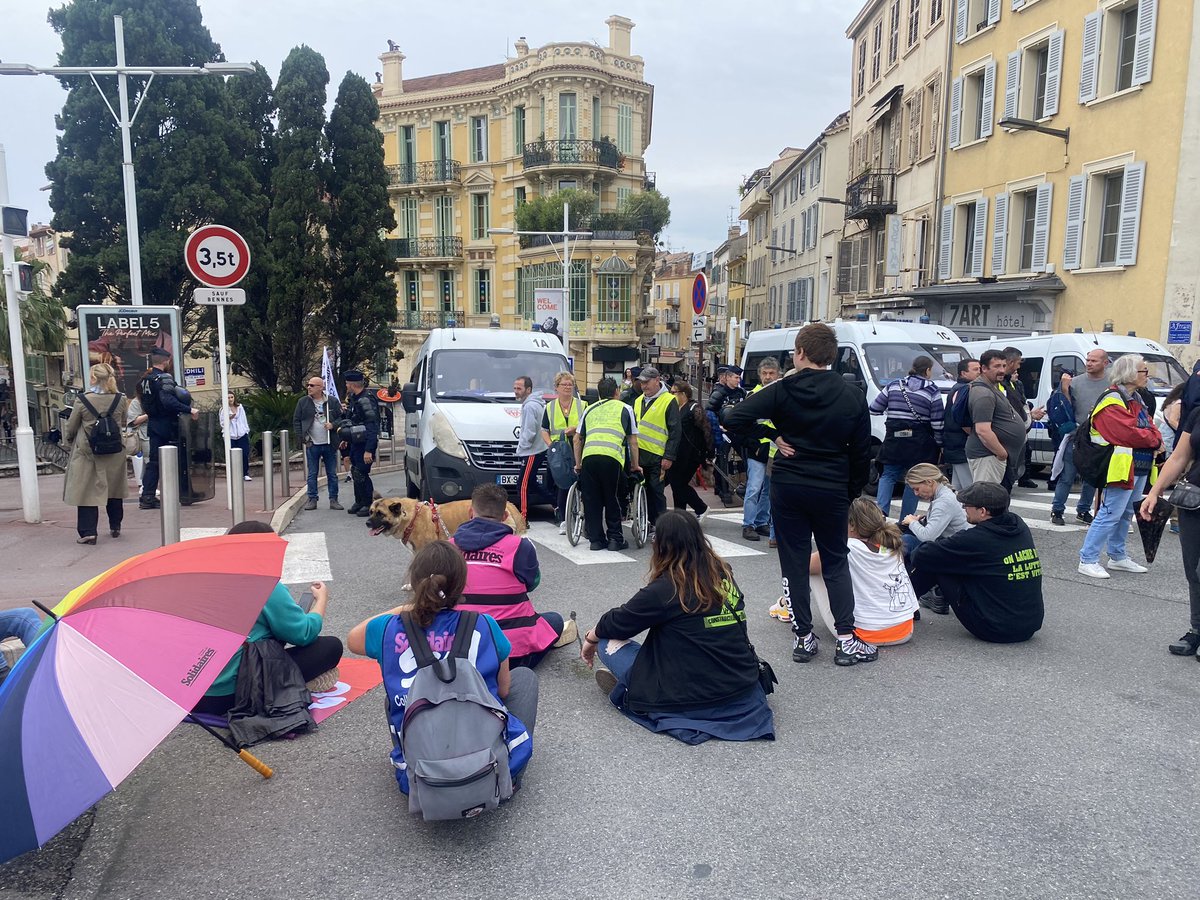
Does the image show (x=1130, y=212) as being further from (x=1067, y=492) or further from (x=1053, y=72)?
(x=1067, y=492)

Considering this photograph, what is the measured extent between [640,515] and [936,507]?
3.40 m

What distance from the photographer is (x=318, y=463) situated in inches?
448

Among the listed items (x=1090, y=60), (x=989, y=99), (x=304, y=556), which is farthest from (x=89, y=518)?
(x=989, y=99)

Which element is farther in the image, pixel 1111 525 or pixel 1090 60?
pixel 1090 60

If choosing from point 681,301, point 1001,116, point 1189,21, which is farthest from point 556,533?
point 681,301

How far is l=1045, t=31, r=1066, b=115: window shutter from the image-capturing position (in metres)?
20.0

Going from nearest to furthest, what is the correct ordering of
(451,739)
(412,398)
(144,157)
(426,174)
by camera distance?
(451,739) → (412,398) → (144,157) → (426,174)

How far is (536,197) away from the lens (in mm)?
44281

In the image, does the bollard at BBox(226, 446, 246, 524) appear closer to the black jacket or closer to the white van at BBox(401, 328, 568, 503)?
the white van at BBox(401, 328, 568, 503)

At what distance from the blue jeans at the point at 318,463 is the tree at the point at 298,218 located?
50.1 ft

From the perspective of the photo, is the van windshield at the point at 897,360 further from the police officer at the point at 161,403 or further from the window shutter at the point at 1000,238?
the window shutter at the point at 1000,238

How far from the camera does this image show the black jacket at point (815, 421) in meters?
5.01

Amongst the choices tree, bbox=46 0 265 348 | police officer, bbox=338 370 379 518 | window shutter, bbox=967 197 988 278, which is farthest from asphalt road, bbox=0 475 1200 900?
tree, bbox=46 0 265 348

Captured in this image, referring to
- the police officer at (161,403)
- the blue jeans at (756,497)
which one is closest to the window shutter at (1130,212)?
the blue jeans at (756,497)
